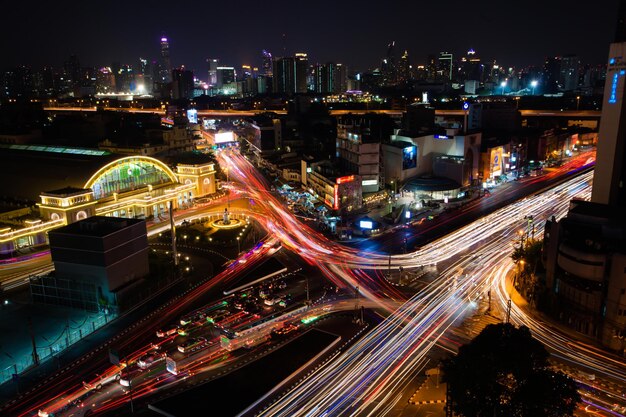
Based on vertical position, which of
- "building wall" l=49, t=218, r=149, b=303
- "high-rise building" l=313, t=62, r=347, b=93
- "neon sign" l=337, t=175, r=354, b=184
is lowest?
"building wall" l=49, t=218, r=149, b=303

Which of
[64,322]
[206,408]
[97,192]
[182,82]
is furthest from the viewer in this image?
[182,82]

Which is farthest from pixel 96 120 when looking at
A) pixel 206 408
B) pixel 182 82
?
pixel 182 82

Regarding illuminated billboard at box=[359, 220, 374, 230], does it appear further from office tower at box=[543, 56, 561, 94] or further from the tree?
office tower at box=[543, 56, 561, 94]

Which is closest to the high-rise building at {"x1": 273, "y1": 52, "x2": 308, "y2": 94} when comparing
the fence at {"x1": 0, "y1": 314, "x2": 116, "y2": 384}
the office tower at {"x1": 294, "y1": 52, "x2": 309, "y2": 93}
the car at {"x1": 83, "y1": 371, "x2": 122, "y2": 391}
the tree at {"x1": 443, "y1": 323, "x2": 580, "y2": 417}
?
the office tower at {"x1": 294, "y1": 52, "x2": 309, "y2": 93}

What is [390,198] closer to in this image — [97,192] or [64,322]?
[97,192]

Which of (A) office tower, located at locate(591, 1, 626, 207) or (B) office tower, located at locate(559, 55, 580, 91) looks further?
(B) office tower, located at locate(559, 55, 580, 91)

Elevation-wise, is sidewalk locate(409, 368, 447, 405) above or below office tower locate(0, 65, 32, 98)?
below

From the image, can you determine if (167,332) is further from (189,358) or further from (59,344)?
(59,344)
